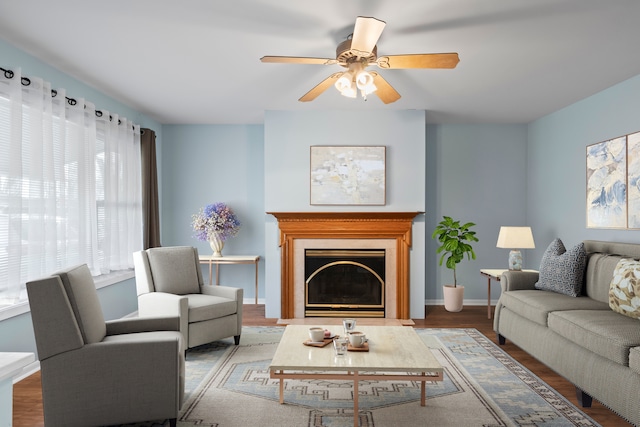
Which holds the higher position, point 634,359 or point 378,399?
point 634,359

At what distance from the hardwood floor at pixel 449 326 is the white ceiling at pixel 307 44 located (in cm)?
246

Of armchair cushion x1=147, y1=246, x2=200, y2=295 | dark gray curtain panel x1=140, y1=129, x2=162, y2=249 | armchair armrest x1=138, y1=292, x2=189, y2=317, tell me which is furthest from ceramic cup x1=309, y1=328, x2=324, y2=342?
dark gray curtain panel x1=140, y1=129, x2=162, y2=249

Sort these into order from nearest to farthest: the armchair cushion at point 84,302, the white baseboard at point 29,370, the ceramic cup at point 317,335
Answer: the armchair cushion at point 84,302, the ceramic cup at point 317,335, the white baseboard at point 29,370

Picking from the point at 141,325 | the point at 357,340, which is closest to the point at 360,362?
the point at 357,340

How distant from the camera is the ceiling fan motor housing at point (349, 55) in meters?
3.04

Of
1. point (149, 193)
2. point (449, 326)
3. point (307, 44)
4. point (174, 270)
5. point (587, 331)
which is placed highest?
point (307, 44)

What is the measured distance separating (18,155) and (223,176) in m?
3.21

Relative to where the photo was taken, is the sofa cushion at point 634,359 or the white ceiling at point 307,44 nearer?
the sofa cushion at point 634,359

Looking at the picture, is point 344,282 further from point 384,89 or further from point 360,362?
point 360,362

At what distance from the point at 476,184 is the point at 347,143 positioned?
200 cm

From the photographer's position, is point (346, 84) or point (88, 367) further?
point (346, 84)

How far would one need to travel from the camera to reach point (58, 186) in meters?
4.09

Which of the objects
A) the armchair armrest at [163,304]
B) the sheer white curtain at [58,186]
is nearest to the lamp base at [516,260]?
the armchair armrest at [163,304]

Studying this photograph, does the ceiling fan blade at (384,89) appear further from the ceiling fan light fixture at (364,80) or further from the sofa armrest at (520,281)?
the sofa armrest at (520,281)
